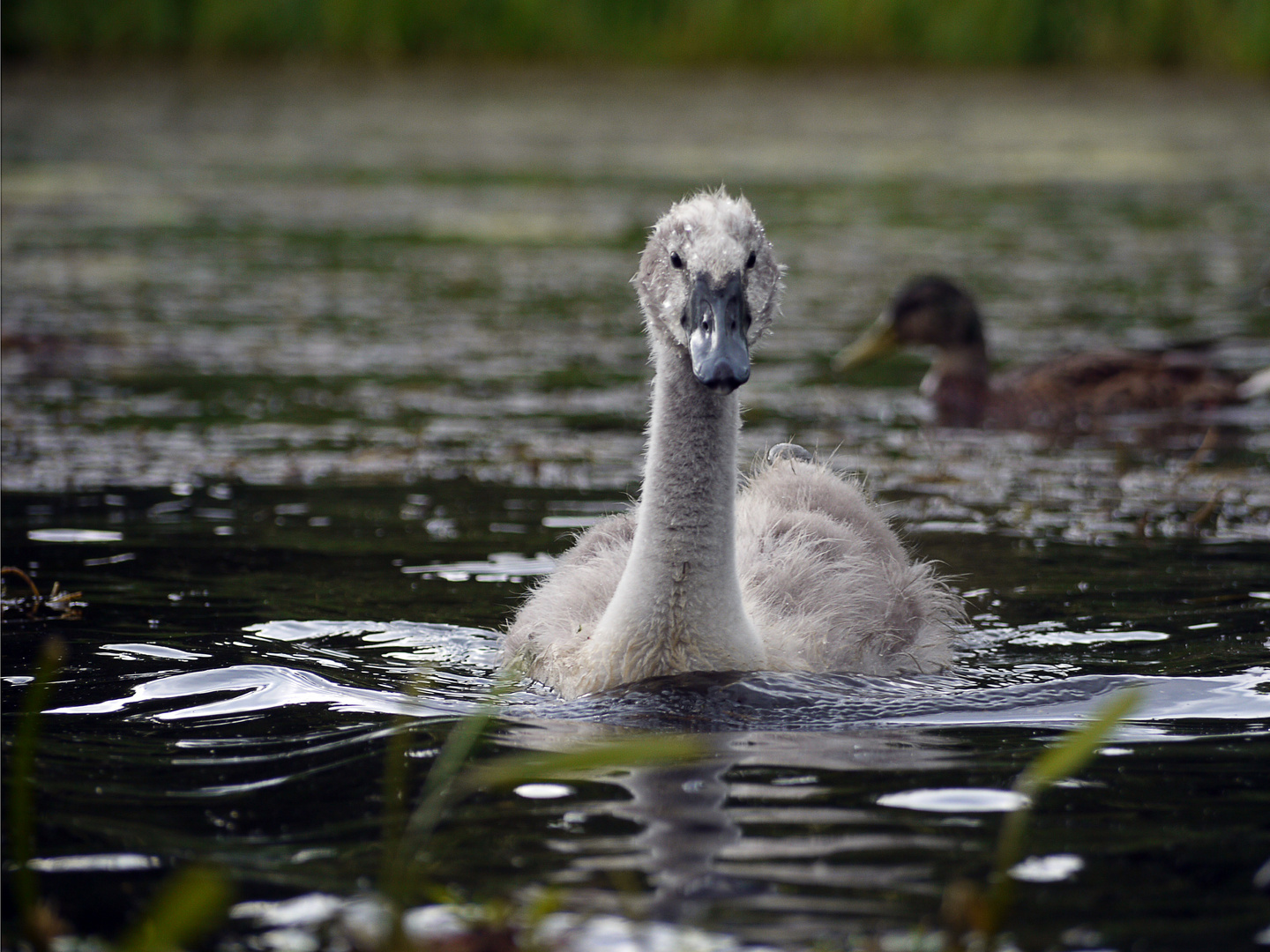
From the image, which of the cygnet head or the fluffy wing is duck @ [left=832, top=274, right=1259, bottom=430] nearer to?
the fluffy wing

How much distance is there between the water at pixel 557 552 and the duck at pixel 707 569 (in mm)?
164

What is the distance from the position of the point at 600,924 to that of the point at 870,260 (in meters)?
13.4

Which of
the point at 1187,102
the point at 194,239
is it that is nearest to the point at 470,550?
the point at 194,239

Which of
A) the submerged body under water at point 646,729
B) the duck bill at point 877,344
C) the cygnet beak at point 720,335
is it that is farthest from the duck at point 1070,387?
the cygnet beak at point 720,335

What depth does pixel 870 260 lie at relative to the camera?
54.2 feet

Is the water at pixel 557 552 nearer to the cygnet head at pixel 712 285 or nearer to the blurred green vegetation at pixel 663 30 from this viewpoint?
the cygnet head at pixel 712 285

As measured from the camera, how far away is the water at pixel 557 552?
158 inches

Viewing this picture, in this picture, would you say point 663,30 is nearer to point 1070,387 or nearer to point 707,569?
point 1070,387

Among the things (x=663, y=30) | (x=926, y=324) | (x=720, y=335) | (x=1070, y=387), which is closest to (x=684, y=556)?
(x=720, y=335)

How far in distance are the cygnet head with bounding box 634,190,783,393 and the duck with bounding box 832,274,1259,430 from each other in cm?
550

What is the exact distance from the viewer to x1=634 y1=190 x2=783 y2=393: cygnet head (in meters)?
5.03

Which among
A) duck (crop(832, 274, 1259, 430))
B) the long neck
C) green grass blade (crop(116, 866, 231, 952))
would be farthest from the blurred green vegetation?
green grass blade (crop(116, 866, 231, 952))

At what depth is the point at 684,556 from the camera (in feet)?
17.7

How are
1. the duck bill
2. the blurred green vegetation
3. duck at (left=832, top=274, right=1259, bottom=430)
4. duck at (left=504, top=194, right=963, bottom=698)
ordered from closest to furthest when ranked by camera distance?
duck at (left=504, top=194, right=963, bottom=698)
duck at (left=832, top=274, right=1259, bottom=430)
the duck bill
the blurred green vegetation
